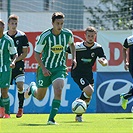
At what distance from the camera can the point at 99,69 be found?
65.5ft

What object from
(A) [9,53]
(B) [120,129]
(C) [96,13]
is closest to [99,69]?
(A) [9,53]

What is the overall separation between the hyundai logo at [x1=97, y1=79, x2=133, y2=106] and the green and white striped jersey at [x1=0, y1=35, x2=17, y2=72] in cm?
605

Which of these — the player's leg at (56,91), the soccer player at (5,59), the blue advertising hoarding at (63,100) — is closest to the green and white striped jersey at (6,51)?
the soccer player at (5,59)

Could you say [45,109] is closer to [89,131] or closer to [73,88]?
[73,88]

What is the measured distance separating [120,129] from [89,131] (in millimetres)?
621

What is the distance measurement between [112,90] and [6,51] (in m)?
6.31

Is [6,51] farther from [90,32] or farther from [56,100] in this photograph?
[56,100]

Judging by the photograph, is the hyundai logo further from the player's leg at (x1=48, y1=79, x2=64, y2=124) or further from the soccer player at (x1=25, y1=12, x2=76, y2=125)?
the player's leg at (x1=48, y1=79, x2=64, y2=124)

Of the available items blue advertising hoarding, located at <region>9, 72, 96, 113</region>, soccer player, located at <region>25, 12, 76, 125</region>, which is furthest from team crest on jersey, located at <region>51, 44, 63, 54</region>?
blue advertising hoarding, located at <region>9, 72, 96, 113</region>

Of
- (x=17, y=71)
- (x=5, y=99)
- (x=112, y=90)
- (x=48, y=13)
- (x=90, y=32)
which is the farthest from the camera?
(x=48, y=13)

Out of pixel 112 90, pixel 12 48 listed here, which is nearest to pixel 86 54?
pixel 12 48

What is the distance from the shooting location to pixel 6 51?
46.6 ft

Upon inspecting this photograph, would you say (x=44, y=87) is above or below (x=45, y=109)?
above

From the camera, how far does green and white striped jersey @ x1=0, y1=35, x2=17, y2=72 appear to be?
1407 cm
